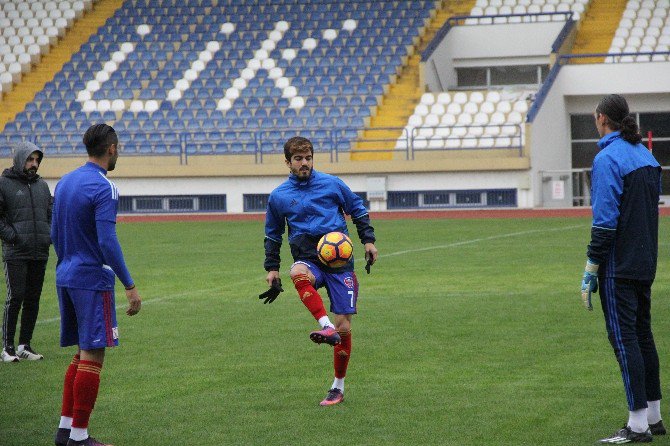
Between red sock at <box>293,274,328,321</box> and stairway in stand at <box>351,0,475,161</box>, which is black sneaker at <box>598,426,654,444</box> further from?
stairway in stand at <box>351,0,475,161</box>

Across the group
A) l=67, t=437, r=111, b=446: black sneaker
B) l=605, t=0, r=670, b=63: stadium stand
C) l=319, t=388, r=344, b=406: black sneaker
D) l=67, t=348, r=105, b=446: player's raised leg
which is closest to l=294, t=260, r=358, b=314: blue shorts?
l=319, t=388, r=344, b=406: black sneaker

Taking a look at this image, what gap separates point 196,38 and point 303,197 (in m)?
34.9

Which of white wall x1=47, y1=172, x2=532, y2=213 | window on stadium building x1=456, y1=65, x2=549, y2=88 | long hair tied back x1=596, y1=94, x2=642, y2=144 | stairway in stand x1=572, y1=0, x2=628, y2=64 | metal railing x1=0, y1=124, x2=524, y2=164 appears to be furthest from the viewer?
window on stadium building x1=456, y1=65, x2=549, y2=88

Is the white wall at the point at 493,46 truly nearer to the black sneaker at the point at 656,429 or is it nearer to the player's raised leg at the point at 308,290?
the player's raised leg at the point at 308,290

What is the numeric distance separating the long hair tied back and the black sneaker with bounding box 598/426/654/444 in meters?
1.61

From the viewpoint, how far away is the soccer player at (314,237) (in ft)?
25.9

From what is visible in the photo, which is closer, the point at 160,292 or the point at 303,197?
the point at 303,197

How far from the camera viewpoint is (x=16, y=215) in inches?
395

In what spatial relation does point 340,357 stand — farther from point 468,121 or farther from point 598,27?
point 598,27

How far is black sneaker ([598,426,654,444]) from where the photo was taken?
254 inches

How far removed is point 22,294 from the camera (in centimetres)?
1009

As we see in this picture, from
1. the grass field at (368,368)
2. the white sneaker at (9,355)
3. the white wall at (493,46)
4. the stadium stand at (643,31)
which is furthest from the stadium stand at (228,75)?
the white sneaker at (9,355)

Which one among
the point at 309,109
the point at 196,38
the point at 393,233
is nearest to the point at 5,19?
the point at 196,38

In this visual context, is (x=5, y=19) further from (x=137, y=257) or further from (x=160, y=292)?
(x=160, y=292)
